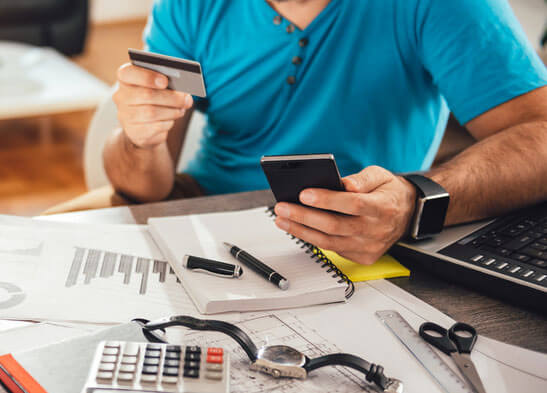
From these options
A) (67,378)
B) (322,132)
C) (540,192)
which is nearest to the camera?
(67,378)

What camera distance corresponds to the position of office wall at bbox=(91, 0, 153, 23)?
566 cm

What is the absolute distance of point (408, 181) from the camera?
0.87m

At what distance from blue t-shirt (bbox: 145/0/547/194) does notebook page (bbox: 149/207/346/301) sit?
12.7 inches

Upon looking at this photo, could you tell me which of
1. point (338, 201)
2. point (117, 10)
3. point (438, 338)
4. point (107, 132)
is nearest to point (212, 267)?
point (338, 201)

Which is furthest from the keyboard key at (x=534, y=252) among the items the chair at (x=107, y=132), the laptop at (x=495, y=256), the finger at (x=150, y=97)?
the chair at (x=107, y=132)

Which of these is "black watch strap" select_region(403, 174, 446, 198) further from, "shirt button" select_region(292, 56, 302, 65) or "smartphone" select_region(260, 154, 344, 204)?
"shirt button" select_region(292, 56, 302, 65)

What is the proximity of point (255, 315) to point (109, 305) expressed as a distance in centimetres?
16

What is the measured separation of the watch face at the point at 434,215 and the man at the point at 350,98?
22 millimetres

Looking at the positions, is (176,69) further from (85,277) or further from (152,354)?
(152,354)

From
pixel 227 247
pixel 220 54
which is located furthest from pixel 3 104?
pixel 227 247

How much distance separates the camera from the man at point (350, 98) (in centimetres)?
93

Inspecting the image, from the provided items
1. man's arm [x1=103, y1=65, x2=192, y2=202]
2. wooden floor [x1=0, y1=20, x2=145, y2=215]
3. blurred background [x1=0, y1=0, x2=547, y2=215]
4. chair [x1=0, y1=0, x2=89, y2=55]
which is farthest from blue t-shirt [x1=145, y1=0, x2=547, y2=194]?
chair [x1=0, y1=0, x2=89, y2=55]

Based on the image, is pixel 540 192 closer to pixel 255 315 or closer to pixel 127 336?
pixel 255 315

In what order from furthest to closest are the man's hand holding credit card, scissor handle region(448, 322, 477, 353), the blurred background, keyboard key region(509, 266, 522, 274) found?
the blurred background, the man's hand holding credit card, keyboard key region(509, 266, 522, 274), scissor handle region(448, 322, 477, 353)
